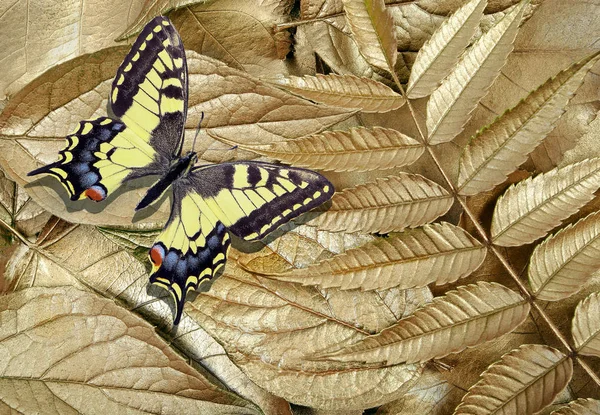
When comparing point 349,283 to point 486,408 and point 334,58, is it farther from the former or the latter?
point 334,58

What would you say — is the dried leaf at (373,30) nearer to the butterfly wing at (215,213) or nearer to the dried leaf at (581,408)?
the butterfly wing at (215,213)

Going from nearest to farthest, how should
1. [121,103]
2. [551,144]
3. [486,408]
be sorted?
[486,408] < [121,103] < [551,144]

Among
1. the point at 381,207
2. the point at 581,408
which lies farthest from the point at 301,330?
the point at 581,408

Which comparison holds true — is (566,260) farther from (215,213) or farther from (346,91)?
(215,213)

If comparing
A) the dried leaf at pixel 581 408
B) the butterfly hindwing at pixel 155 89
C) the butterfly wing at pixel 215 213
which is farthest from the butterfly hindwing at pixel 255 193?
the dried leaf at pixel 581 408

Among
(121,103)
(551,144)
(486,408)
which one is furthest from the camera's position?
(551,144)

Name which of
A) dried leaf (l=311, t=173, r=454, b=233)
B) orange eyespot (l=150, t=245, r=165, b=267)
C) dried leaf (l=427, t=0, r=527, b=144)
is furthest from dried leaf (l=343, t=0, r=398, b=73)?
orange eyespot (l=150, t=245, r=165, b=267)

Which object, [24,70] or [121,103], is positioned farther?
[24,70]

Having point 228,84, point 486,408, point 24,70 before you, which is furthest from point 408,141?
point 24,70
